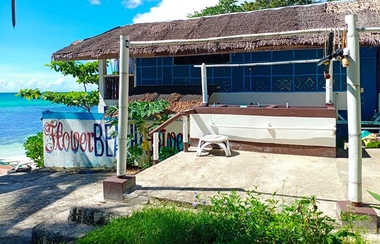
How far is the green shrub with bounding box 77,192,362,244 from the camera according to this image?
8.21ft

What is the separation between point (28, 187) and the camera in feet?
25.3

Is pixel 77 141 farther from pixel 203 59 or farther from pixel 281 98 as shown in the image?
pixel 281 98

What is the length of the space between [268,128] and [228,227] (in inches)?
150

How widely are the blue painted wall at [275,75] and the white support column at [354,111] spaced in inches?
246

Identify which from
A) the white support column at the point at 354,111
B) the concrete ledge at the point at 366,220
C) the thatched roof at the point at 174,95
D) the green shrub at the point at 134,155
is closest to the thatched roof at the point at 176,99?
the thatched roof at the point at 174,95

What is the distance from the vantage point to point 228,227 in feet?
8.97

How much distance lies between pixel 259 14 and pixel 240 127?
5.93m

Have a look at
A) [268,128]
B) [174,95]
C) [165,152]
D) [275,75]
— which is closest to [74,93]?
[174,95]

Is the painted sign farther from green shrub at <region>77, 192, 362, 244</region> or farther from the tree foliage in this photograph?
the tree foliage

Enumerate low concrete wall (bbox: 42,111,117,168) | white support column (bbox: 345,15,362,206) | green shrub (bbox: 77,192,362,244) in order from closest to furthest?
green shrub (bbox: 77,192,362,244) → white support column (bbox: 345,15,362,206) → low concrete wall (bbox: 42,111,117,168)

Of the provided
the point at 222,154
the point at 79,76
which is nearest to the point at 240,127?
the point at 222,154

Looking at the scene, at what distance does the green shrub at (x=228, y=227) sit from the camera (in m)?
2.50

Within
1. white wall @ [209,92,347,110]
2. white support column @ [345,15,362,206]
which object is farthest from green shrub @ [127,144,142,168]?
white support column @ [345,15,362,206]

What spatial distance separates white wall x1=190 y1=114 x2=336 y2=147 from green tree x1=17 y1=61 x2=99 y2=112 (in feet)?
28.9
